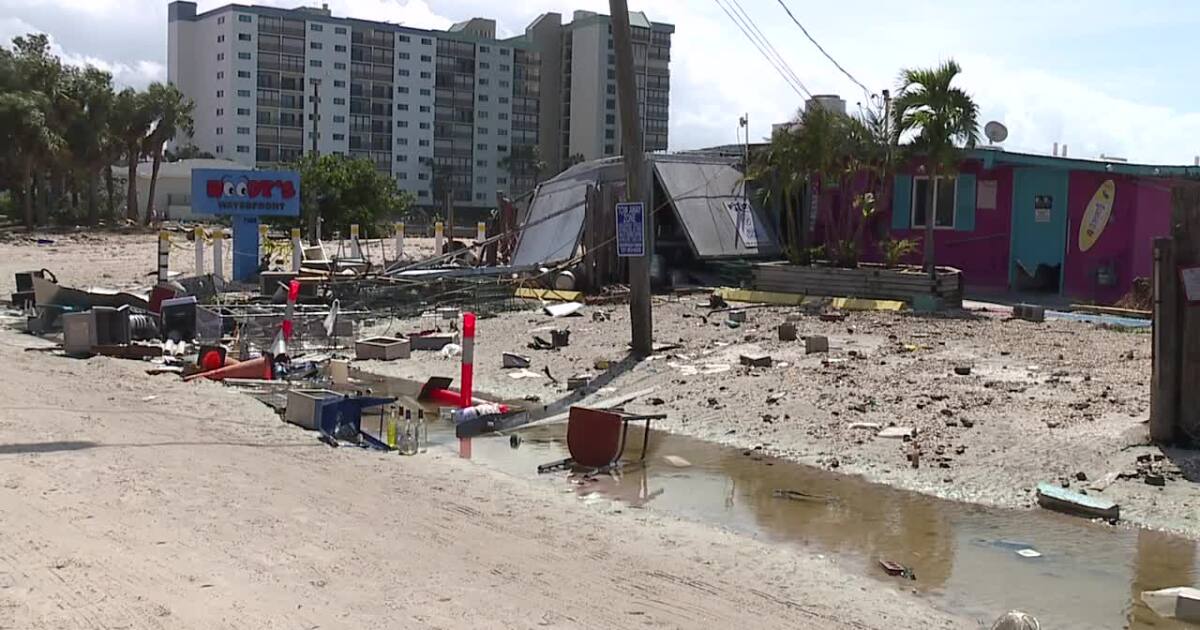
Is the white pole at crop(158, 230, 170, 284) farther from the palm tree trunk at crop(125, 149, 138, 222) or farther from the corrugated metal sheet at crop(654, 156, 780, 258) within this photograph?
the palm tree trunk at crop(125, 149, 138, 222)

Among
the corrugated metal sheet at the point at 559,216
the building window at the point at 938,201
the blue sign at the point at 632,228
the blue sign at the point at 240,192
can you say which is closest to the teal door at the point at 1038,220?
the building window at the point at 938,201

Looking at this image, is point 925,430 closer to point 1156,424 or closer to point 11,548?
point 1156,424

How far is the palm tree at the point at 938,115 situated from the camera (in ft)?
72.6

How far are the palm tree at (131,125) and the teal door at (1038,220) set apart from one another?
58.9 metres

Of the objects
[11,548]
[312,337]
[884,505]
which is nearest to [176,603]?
[11,548]

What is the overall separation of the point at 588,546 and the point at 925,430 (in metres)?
5.46

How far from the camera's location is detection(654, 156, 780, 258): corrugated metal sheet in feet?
90.7

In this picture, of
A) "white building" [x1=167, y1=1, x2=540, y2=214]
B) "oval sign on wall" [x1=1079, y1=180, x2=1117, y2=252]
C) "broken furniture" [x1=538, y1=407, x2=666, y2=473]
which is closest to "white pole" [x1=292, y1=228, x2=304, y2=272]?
"oval sign on wall" [x1=1079, y1=180, x2=1117, y2=252]

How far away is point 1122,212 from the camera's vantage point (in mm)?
24125

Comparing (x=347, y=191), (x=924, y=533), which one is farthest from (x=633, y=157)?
(x=347, y=191)

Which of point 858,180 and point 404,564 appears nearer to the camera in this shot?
point 404,564

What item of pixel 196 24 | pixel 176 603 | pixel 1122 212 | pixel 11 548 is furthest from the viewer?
pixel 196 24

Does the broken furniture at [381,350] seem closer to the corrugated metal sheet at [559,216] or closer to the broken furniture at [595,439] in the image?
the broken furniture at [595,439]

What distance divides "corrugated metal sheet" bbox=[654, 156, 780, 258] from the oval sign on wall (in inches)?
279
